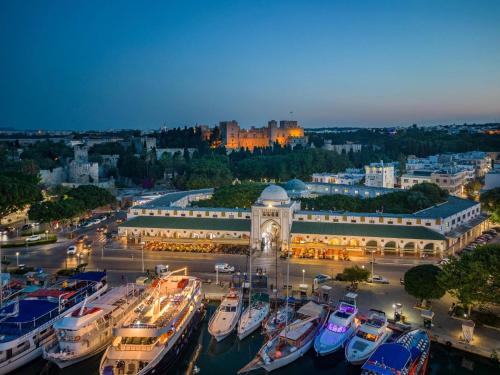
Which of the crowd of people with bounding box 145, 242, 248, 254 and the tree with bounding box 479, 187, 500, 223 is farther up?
the tree with bounding box 479, 187, 500, 223

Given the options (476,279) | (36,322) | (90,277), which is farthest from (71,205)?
(476,279)

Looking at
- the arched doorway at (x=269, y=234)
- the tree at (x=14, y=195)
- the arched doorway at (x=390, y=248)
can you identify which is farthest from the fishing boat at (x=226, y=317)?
the tree at (x=14, y=195)

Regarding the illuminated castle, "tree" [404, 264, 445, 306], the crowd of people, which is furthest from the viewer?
the illuminated castle

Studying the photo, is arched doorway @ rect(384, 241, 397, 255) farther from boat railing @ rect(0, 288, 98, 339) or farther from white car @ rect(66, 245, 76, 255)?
white car @ rect(66, 245, 76, 255)

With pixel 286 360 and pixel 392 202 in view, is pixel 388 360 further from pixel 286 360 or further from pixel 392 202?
pixel 392 202

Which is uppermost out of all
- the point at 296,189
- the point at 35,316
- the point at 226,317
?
the point at 296,189

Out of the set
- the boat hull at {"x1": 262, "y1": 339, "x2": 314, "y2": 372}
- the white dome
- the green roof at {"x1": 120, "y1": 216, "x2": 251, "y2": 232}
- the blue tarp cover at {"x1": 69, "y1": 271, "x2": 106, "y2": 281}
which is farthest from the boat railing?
the white dome
